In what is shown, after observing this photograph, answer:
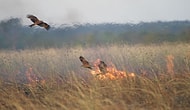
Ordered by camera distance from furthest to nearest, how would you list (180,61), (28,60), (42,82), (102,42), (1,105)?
(102,42) → (28,60) → (180,61) → (42,82) → (1,105)

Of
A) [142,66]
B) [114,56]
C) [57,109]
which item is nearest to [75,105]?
[57,109]

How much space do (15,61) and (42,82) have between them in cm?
441

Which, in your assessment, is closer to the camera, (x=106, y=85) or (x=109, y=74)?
(x=106, y=85)

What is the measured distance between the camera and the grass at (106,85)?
5316 millimetres

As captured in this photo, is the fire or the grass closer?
the grass

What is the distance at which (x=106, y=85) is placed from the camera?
6.03 meters

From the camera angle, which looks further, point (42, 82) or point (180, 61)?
point (180, 61)

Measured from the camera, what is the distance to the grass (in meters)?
5.32

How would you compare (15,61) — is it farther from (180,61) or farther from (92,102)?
(92,102)

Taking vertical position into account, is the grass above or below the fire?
below

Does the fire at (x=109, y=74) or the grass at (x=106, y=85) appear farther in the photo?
the fire at (x=109, y=74)

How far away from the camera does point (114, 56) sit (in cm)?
995

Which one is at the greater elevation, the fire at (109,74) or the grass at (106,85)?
the fire at (109,74)

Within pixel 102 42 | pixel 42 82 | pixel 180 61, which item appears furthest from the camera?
pixel 102 42
